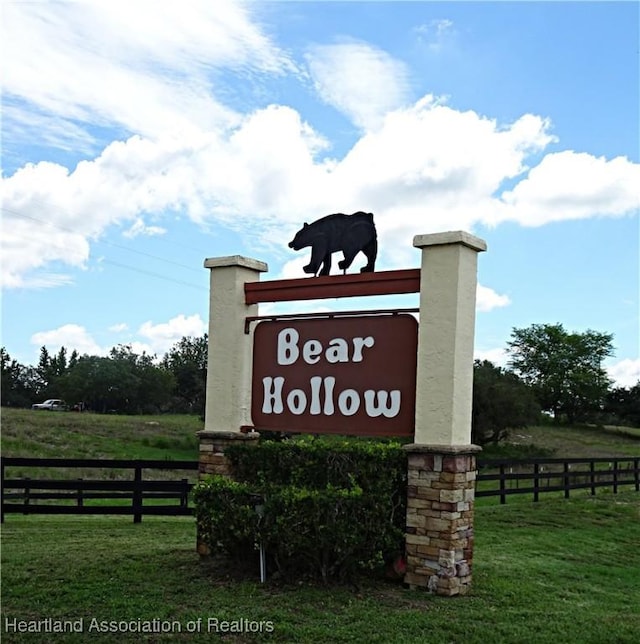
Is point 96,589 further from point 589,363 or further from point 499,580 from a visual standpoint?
point 589,363

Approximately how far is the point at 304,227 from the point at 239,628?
162 inches

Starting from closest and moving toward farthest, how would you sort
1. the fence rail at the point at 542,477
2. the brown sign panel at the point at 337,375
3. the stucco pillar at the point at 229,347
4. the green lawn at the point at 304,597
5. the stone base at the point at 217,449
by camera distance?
the green lawn at the point at 304,597, the brown sign panel at the point at 337,375, the stone base at the point at 217,449, the stucco pillar at the point at 229,347, the fence rail at the point at 542,477

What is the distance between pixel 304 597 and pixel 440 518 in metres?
1.31

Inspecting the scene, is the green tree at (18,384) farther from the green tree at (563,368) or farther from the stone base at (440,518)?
the stone base at (440,518)

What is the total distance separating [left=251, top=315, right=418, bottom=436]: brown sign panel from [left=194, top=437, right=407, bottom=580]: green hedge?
0.30 meters

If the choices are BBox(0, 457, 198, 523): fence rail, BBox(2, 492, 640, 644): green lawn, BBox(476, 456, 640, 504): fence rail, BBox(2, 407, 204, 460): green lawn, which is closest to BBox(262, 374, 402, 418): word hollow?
BBox(2, 492, 640, 644): green lawn

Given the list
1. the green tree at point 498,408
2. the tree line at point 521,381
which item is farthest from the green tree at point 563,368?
the green tree at point 498,408

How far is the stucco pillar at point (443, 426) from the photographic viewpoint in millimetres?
6191

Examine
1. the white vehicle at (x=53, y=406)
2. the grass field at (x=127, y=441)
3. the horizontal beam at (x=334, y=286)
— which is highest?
the horizontal beam at (x=334, y=286)

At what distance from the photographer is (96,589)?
6137 mm

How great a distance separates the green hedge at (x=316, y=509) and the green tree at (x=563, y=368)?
46434 millimetres

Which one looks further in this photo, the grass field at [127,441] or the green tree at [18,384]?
the green tree at [18,384]

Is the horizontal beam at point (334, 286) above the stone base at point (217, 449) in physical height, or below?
above

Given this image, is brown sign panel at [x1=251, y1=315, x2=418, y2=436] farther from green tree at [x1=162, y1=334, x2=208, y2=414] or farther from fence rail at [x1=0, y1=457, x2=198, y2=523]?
green tree at [x1=162, y1=334, x2=208, y2=414]
